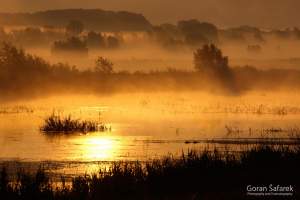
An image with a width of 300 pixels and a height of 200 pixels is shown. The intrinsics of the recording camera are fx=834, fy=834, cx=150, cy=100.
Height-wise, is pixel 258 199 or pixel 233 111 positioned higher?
pixel 233 111

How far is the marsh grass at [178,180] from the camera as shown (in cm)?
2145

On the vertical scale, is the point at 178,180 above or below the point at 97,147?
below

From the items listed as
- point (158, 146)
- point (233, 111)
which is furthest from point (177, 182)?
point (233, 111)

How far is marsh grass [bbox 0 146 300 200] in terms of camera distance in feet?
70.4

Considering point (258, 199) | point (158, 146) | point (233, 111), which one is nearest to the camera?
point (258, 199)

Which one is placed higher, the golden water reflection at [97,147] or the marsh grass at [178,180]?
the golden water reflection at [97,147]

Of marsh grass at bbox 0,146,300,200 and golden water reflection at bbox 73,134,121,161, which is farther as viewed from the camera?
golden water reflection at bbox 73,134,121,161

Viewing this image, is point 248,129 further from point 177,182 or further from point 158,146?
point 177,182

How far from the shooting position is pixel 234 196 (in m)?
20.8

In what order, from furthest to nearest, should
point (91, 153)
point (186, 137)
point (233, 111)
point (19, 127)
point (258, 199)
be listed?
point (233, 111), point (19, 127), point (186, 137), point (91, 153), point (258, 199)

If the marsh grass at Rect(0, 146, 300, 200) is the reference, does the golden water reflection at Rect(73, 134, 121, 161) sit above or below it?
above

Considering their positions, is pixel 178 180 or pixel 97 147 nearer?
pixel 178 180

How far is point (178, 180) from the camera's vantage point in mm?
24031

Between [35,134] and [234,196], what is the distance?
3370 centimetres
